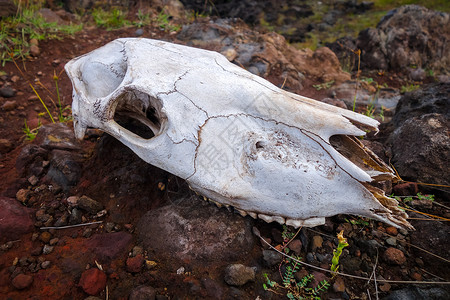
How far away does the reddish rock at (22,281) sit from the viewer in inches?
63.4

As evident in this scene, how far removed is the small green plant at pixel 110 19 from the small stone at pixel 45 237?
511cm

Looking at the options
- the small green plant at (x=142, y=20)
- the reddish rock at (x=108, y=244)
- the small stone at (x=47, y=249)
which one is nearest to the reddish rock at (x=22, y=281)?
the small stone at (x=47, y=249)

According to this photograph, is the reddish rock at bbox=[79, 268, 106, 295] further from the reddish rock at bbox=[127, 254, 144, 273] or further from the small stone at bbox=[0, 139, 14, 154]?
the small stone at bbox=[0, 139, 14, 154]

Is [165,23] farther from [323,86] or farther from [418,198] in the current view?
[418,198]

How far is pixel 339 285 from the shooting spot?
1.60 m

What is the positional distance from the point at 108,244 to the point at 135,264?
0.28 m

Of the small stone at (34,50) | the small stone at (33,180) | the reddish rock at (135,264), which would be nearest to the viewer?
the reddish rock at (135,264)

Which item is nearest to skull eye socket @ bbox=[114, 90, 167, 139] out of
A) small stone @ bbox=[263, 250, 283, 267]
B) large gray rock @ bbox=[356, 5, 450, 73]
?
small stone @ bbox=[263, 250, 283, 267]

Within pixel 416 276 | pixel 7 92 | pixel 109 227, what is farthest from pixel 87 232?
pixel 7 92

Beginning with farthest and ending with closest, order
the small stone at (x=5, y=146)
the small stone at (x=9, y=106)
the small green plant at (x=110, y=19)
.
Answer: the small green plant at (x=110, y=19) → the small stone at (x=9, y=106) → the small stone at (x=5, y=146)

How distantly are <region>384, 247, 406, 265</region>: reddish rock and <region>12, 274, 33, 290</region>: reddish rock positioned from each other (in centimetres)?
217

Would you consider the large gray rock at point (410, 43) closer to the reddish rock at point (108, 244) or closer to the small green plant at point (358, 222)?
the small green plant at point (358, 222)

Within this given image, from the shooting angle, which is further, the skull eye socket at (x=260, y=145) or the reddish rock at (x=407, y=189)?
the reddish rock at (x=407, y=189)

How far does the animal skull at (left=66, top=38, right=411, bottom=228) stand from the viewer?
164 cm
